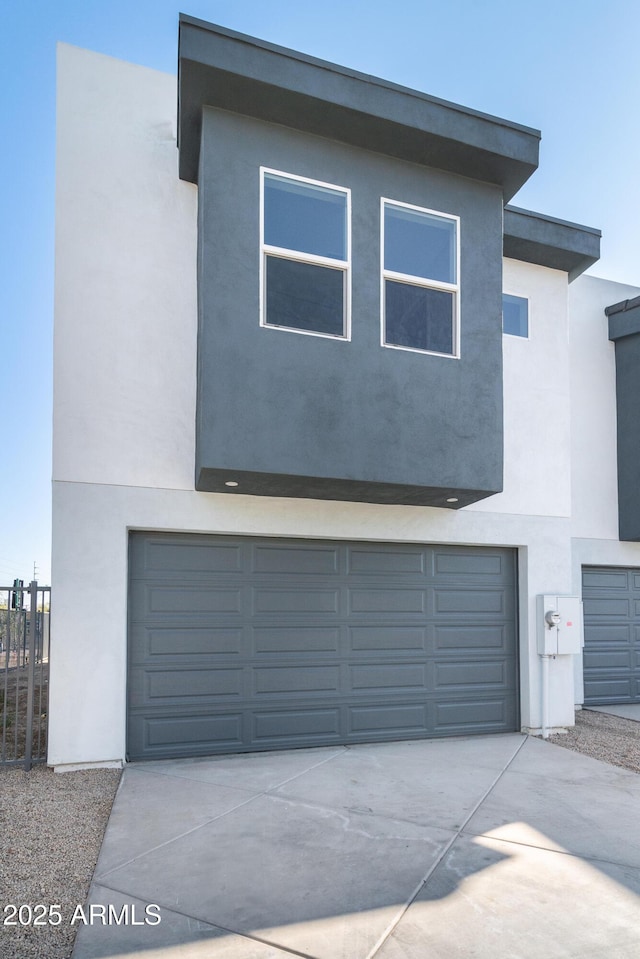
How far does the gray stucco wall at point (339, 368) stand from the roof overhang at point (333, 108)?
0.14 meters

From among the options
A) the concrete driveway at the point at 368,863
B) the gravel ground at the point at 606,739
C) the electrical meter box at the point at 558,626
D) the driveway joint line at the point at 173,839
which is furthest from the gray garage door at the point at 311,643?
the driveway joint line at the point at 173,839

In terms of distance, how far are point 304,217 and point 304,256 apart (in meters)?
0.41

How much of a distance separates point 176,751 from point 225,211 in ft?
17.1

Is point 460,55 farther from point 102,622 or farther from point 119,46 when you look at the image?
point 102,622

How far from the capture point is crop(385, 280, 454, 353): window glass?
661cm

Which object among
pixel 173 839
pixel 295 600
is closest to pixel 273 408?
pixel 295 600

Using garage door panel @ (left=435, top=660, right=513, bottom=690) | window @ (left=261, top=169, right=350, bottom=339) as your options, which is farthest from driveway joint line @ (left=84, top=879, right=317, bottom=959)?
garage door panel @ (left=435, top=660, right=513, bottom=690)

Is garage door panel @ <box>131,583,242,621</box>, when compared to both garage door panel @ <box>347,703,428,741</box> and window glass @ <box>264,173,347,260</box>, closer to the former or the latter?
garage door panel @ <box>347,703,428,741</box>

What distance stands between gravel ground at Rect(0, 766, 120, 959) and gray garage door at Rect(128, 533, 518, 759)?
949mm

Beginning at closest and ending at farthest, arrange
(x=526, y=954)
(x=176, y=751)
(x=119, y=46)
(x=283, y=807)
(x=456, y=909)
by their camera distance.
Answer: (x=526, y=954)
(x=456, y=909)
(x=283, y=807)
(x=176, y=751)
(x=119, y=46)

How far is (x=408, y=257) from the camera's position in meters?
6.76

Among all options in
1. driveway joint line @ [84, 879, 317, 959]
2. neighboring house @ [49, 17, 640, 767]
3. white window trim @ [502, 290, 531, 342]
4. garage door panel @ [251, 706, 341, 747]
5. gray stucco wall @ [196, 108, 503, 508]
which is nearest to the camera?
driveway joint line @ [84, 879, 317, 959]

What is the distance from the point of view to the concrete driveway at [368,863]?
3219mm

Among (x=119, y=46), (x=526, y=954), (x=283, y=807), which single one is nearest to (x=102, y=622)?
(x=283, y=807)
